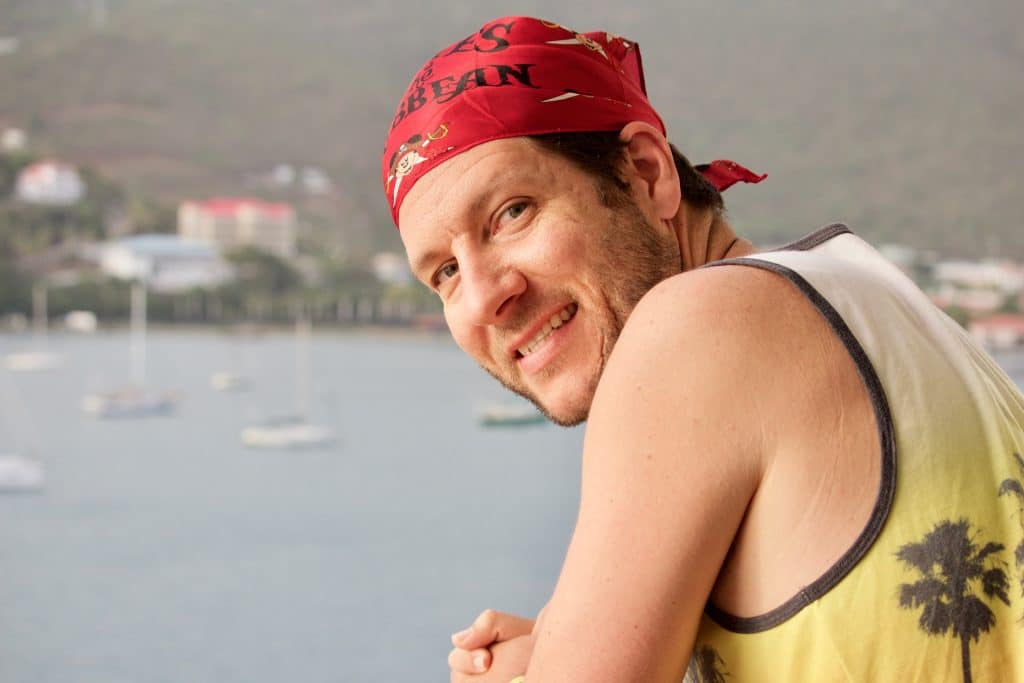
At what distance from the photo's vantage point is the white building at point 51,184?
14.7 metres

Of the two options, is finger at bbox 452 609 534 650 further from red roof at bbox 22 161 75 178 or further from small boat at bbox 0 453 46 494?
small boat at bbox 0 453 46 494

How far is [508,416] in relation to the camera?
17266mm

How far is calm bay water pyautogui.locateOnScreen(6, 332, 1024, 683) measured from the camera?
47.2 feet

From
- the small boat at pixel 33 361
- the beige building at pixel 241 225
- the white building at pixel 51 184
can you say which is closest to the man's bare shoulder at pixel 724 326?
the beige building at pixel 241 225

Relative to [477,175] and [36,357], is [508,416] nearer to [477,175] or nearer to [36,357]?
[36,357]

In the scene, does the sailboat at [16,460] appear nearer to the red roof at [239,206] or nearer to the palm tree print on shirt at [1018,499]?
the red roof at [239,206]

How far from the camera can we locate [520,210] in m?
0.91

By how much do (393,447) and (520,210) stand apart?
16592 mm

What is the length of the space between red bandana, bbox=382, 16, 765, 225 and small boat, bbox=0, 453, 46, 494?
1666 centimetres

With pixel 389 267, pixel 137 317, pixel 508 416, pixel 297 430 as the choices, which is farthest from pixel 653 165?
pixel 297 430

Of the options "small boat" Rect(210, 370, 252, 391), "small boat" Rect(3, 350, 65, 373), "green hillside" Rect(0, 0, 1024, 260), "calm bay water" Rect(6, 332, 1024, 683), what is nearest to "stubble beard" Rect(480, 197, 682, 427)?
"calm bay water" Rect(6, 332, 1024, 683)

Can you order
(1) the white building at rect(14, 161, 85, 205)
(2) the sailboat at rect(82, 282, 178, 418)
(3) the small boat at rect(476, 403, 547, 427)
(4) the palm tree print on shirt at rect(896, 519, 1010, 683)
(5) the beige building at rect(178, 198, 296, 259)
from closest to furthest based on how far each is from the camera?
(4) the palm tree print on shirt at rect(896, 519, 1010, 683), (1) the white building at rect(14, 161, 85, 205), (5) the beige building at rect(178, 198, 296, 259), (2) the sailboat at rect(82, 282, 178, 418), (3) the small boat at rect(476, 403, 547, 427)

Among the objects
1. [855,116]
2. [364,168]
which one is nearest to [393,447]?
[364,168]

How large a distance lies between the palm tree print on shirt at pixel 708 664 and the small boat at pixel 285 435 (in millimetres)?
16609
